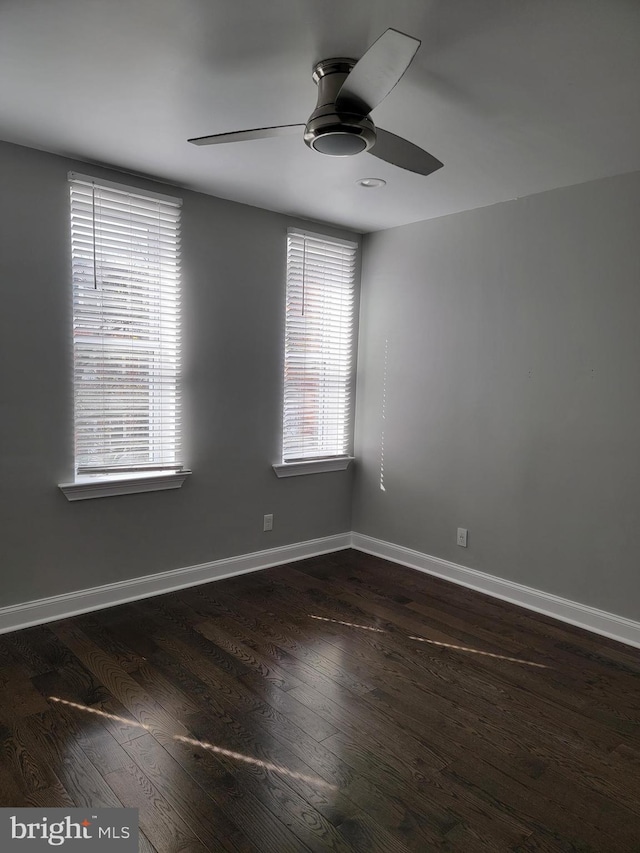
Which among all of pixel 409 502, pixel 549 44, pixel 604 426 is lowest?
pixel 409 502

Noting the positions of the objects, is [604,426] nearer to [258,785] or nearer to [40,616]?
[258,785]

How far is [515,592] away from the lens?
11.6 ft

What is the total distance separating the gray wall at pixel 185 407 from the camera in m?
2.89

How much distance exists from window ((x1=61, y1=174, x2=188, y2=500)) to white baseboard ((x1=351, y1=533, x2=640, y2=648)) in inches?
66.9

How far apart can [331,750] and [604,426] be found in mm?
2166

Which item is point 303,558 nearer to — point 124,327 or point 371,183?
point 124,327

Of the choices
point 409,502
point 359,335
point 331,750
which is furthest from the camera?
point 359,335

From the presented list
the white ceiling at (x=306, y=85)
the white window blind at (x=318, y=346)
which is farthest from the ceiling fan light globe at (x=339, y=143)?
the white window blind at (x=318, y=346)

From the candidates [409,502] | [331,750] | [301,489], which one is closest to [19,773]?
[331,750]

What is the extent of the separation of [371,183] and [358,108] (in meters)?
1.36

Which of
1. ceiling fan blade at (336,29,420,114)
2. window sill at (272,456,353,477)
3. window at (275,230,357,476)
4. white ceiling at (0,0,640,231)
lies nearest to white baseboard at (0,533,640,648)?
window sill at (272,456,353,477)

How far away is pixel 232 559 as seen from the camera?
3.85 metres

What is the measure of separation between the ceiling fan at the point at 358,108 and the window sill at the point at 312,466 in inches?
90.6

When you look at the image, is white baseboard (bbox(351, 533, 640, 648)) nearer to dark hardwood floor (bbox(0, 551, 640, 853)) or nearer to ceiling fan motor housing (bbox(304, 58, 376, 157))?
dark hardwood floor (bbox(0, 551, 640, 853))
